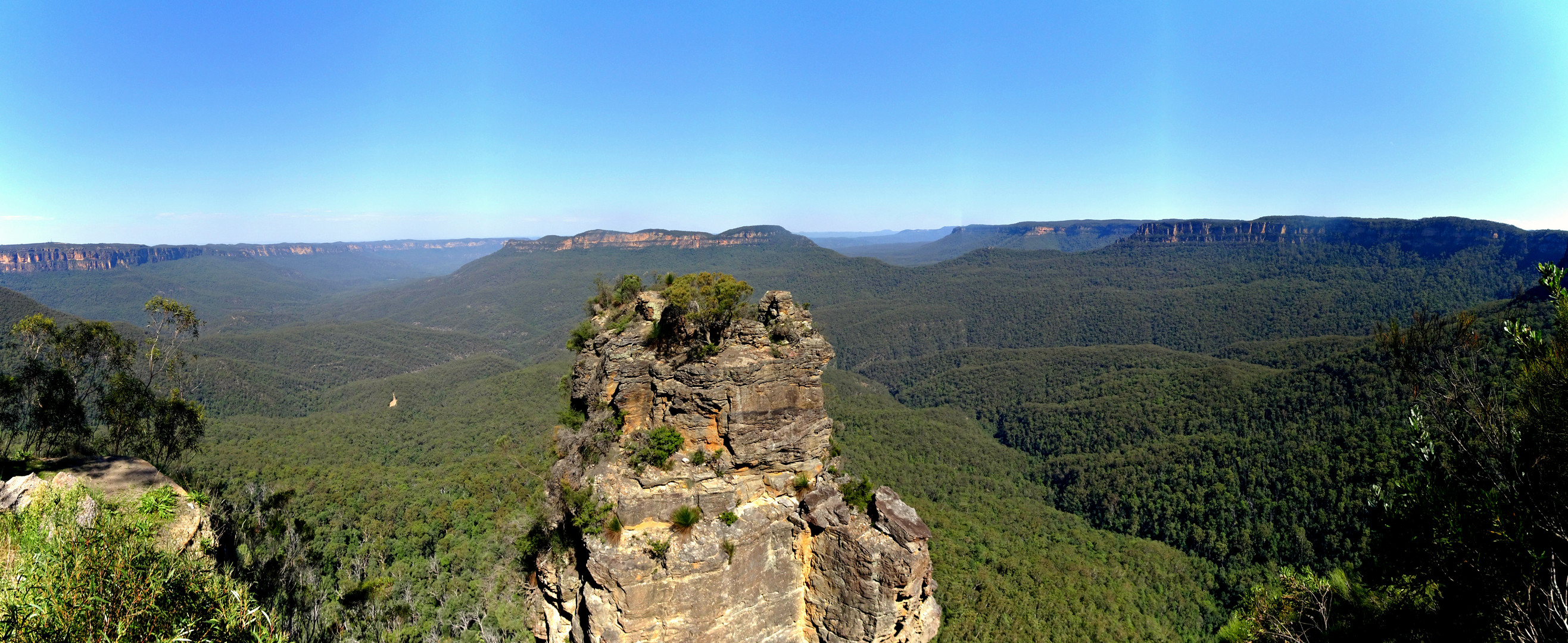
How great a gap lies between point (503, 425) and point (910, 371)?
9526 centimetres

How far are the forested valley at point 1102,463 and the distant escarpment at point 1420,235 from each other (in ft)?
4.96

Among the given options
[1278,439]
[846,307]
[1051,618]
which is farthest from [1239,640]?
[846,307]

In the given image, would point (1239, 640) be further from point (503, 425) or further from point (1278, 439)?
point (503, 425)

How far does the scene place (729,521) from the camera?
16.0 metres

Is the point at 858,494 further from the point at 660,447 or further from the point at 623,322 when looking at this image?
the point at 623,322

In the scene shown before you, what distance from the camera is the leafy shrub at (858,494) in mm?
17203

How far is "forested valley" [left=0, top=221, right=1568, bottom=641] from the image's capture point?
10320 millimetres

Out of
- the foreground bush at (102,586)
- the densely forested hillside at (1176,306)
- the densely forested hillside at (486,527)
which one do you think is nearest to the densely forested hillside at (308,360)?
the densely forested hillside at (1176,306)

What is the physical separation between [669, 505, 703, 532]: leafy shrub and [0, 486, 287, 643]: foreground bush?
8.60 m

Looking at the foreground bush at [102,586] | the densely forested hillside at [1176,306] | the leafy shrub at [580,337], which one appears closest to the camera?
the foreground bush at [102,586]

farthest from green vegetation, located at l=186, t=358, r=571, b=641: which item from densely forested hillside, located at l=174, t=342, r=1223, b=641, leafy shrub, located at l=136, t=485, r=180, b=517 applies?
leafy shrub, located at l=136, t=485, r=180, b=517

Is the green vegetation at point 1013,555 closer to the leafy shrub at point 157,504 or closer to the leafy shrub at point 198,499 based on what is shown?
the leafy shrub at point 198,499

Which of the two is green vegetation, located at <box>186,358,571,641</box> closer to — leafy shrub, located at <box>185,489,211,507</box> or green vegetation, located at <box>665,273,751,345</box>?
leafy shrub, located at <box>185,489,211,507</box>

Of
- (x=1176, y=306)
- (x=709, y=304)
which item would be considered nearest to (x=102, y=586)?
(x=709, y=304)
